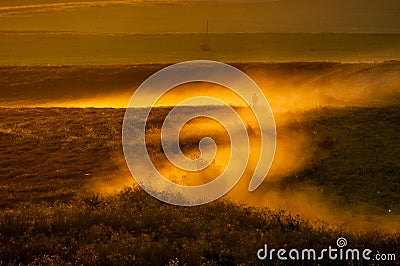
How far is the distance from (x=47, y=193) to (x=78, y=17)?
160 feet

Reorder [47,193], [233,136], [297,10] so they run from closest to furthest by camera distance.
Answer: [47,193]
[233,136]
[297,10]

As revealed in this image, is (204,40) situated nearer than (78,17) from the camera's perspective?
Yes

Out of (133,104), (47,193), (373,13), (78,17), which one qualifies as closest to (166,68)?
(133,104)

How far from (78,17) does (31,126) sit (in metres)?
42.6

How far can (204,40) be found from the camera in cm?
3919

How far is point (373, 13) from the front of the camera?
62.2m

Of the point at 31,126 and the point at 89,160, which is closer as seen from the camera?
the point at 89,160

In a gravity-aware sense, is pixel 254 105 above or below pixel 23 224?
above

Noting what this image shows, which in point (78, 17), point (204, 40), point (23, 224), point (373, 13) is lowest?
point (23, 224)

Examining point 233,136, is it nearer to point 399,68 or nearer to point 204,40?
point 399,68

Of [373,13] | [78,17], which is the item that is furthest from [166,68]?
[373,13]

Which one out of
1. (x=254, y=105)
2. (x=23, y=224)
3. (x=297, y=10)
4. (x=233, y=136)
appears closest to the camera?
(x=23, y=224)

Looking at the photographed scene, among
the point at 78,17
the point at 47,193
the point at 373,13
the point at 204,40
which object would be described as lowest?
the point at 47,193

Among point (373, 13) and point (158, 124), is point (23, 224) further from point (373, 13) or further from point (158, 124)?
point (373, 13)
